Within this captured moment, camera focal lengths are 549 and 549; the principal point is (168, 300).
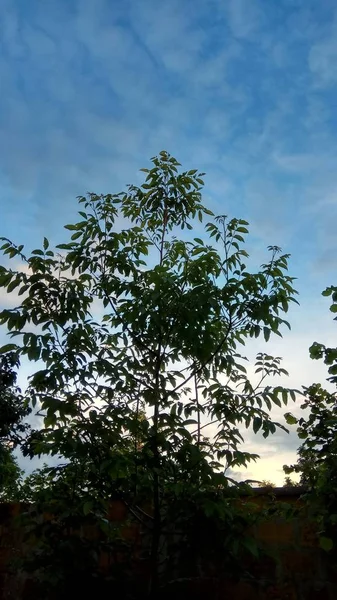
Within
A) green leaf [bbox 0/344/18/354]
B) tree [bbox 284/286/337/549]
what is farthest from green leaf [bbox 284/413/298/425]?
green leaf [bbox 0/344/18/354]

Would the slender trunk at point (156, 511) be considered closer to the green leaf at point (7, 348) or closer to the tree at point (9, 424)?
the green leaf at point (7, 348)

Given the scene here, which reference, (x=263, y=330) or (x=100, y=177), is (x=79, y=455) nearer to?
(x=263, y=330)

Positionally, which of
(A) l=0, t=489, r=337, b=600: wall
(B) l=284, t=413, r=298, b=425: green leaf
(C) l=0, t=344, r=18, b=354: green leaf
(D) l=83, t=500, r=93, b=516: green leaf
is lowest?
(A) l=0, t=489, r=337, b=600: wall

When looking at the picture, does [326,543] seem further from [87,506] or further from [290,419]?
[87,506]

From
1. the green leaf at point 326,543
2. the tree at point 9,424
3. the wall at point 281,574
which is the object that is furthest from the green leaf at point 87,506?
the tree at point 9,424

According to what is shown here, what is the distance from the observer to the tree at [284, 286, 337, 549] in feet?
9.56

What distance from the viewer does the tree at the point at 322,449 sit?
115 inches

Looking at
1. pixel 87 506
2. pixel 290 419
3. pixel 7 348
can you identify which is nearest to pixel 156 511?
pixel 87 506

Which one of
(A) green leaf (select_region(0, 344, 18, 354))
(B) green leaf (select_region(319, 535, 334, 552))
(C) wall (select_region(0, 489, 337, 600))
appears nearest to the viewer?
(B) green leaf (select_region(319, 535, 334, 552))

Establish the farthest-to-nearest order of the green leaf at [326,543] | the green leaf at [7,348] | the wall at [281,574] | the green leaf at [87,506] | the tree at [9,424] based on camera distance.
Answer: the tree at [9,424] < the green leaf at [7,348] < the wall at [281,574] < the green leaf at [87,506] < the green leaf at [326,543]

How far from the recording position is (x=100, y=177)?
15.8ft

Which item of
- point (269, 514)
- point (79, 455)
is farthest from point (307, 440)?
point (79, 455)

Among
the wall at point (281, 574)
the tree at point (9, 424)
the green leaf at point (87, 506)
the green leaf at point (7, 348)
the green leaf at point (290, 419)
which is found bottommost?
the wall at point (281, 574)

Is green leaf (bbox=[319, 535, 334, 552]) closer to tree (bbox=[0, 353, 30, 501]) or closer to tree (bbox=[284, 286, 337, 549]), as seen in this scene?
tree (bbox=[284, 286, 337, 549])
